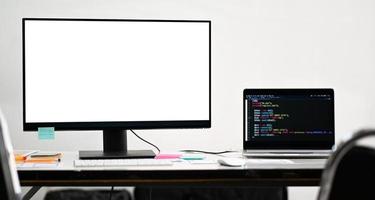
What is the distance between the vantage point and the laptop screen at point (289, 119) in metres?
2.48

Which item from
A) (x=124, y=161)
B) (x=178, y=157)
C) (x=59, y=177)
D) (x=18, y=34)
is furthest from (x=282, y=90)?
(x=18, y=34)

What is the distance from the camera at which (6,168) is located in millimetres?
1347

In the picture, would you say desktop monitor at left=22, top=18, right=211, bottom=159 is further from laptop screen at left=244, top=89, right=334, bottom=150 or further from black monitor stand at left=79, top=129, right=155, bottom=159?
laptop screen at left=244, top=89, right=334, bottom=150

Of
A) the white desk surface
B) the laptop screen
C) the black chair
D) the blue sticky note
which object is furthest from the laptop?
the blue sticky note

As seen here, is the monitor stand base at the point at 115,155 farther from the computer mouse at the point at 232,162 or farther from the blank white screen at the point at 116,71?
the computer mouse at the point at 232,162

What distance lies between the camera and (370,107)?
3.16 meters

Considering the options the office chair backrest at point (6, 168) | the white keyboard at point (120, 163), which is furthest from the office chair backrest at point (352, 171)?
the white keyboard at point (120, 163)

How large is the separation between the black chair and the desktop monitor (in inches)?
16.6

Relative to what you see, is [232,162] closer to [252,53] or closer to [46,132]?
[46,132]

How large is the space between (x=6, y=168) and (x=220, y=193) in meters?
1.65

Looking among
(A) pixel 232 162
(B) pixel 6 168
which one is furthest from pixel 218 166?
(B) pixel 6 168

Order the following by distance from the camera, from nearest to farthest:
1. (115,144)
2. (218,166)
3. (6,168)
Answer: (6,168) < (218,166) < (115,144)

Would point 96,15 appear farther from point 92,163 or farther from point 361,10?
point 361,10

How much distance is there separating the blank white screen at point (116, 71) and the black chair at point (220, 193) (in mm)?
477
